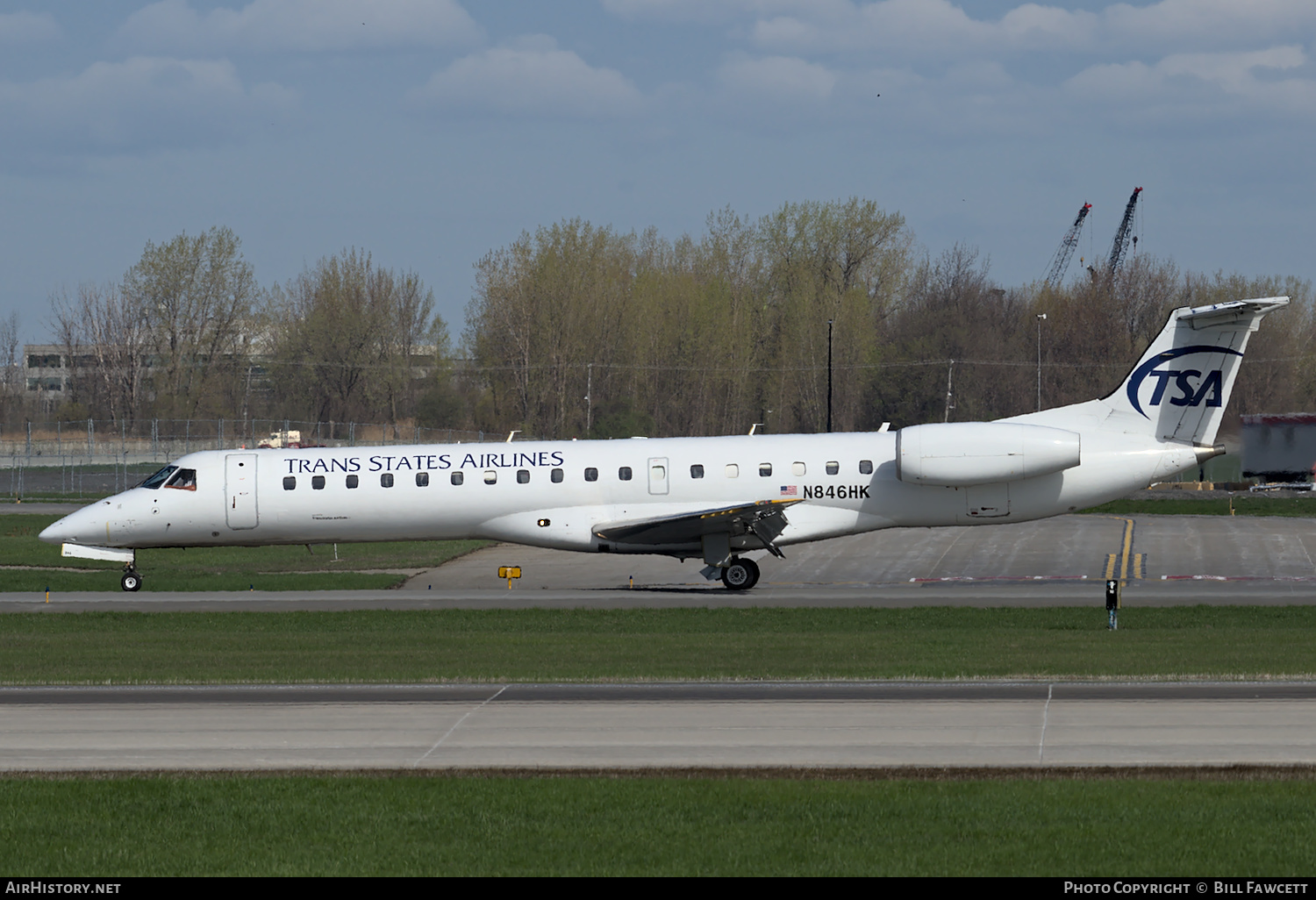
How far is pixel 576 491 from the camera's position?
98.0 feet

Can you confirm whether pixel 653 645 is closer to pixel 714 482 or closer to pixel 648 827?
pixel 714 482

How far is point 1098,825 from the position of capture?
33.0ft

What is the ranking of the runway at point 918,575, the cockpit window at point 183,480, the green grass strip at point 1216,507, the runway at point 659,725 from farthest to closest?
1. the green grass strip at point 1216,507
2. the cockpit window at point 183,480
3. the runway at point 918,575
4. the runway at point 659,725

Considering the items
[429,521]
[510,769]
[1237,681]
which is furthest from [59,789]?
[429,521]

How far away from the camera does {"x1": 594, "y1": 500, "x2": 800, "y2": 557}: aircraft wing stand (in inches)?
1130

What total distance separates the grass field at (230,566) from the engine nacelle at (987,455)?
12095 mm

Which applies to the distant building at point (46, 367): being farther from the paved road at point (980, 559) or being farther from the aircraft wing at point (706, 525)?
the aircraft wing at point (706, 525)

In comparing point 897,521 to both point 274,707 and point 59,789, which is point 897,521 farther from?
point 59,789

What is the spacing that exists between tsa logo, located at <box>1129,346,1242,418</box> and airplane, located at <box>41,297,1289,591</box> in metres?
0.03

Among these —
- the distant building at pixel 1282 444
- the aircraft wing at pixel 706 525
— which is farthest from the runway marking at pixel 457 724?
the distant building at pixel 1282 444

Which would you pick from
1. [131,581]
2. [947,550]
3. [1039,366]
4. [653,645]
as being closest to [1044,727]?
[653,645]

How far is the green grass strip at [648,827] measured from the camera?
370 inches

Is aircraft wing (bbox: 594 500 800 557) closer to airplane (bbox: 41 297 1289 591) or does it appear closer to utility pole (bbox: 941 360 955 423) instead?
airplane (bbox: 41 297 1289 591)

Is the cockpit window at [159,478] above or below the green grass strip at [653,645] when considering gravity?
above
